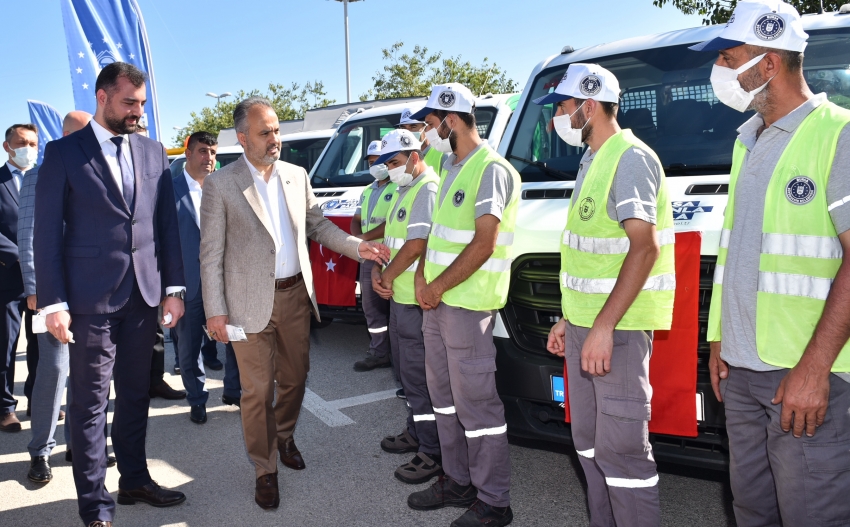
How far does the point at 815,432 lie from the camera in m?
2.08

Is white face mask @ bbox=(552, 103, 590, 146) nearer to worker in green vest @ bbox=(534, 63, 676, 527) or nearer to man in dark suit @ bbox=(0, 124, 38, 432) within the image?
worker in green vest @ bbox=(534, 63, 676, 527)

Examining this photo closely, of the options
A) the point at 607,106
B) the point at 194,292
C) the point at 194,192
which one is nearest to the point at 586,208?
the point at 607,106

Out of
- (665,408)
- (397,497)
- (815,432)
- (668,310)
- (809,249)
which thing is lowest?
(397,497)

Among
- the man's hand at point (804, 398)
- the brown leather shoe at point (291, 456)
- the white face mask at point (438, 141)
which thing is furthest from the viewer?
the brown leather shoe at point (291, 456)

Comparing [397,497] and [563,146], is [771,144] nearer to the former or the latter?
[563,146]

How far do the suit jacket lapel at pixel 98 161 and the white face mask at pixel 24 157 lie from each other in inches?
74.1

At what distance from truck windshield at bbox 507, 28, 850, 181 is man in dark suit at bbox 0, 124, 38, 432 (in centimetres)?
344

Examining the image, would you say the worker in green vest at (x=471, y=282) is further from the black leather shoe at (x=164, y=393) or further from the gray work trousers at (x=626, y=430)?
the black leather shoe at (x=164, y=393)

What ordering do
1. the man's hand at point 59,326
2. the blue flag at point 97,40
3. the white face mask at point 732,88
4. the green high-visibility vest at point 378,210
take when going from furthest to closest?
the blue flag at point 97,40, the green high-visibility vest at point 378,210, the man's hand at point 59,326, the white face mask at point 732,88

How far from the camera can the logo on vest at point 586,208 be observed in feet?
8.68

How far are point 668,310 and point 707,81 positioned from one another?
182 centimetres

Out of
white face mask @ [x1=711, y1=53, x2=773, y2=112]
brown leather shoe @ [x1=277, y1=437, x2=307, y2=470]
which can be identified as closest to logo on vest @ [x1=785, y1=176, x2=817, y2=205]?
white face mask @ [x1=711, y1=53, x2=773, y2=112]

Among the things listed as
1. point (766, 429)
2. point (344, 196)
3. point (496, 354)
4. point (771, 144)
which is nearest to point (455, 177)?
point (496, 354)

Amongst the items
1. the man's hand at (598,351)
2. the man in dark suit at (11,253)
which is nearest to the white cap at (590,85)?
the man's hand at (598,351)
